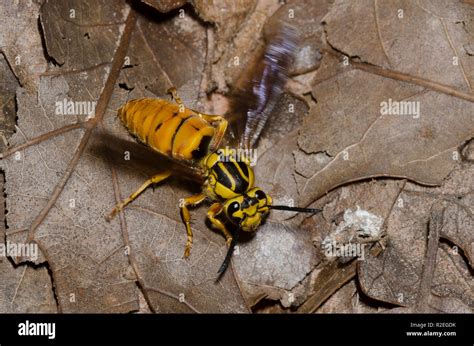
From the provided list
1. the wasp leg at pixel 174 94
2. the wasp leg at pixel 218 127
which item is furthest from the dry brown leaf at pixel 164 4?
the wasp leg at pixel 218 127

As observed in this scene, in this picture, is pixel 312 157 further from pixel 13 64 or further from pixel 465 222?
pixel 13 64

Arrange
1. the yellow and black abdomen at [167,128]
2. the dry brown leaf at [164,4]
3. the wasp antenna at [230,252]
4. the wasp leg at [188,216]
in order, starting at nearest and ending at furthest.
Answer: the yellow and black abdomen at [167,128], the wasp antenna at [230,252], the wasp leg at [188,216], the dry brown leaf at [164,4]

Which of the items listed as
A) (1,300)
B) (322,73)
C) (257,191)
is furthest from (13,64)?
(322,73)

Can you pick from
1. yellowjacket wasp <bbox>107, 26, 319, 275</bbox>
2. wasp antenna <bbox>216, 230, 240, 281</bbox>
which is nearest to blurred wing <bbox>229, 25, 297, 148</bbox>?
yellowjacket wasp <bbox>107, 26, 319, 275</bbox>

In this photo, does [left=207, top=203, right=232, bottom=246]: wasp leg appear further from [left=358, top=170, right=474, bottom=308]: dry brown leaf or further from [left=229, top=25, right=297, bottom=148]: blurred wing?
[left=358, top=170, right=474, bottom=308]: dry brown leaf

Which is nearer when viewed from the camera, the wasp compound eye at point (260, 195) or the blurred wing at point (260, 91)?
the wasp compound eye at point (260, 195)

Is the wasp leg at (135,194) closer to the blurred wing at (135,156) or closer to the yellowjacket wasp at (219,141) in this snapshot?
the yellowjacket wasp at (219,141)
